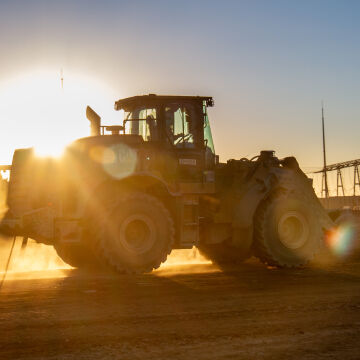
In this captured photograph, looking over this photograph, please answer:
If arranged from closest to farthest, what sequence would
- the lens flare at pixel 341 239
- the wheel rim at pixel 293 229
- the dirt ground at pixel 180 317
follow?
the dirt ground at pixel 180 317
the wheel rim at pixel 293 229
the lens flare at pixel 341 239

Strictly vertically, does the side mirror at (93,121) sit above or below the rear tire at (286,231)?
above

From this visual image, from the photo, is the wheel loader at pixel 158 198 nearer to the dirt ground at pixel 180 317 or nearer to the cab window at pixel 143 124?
the cab window at pixel 143 124

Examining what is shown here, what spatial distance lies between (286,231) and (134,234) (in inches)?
131

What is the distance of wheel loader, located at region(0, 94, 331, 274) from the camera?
9.21 m

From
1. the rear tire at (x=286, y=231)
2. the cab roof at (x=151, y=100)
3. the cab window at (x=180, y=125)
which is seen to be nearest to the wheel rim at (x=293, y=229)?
the rear tire at (x=286, y=231)

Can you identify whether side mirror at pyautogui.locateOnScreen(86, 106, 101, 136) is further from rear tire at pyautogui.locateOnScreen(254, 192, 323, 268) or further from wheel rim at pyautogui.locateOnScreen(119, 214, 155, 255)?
rear tire at pyautogui.locateOnScreen(254, 192, 323, 268)

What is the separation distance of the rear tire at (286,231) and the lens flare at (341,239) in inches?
24.9

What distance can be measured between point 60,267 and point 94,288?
4.12m

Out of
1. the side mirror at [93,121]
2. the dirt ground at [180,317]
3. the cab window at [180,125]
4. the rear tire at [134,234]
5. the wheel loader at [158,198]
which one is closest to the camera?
the dirt ground at [180,317]

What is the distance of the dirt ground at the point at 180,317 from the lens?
424 cm

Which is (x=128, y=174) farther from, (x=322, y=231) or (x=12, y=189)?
(x=322, y=231)

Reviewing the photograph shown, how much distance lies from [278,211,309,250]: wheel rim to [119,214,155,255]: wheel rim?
2.87 metres

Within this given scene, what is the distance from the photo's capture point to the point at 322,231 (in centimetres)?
1132

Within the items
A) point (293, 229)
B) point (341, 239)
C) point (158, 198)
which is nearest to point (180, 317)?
point (158, 198)
